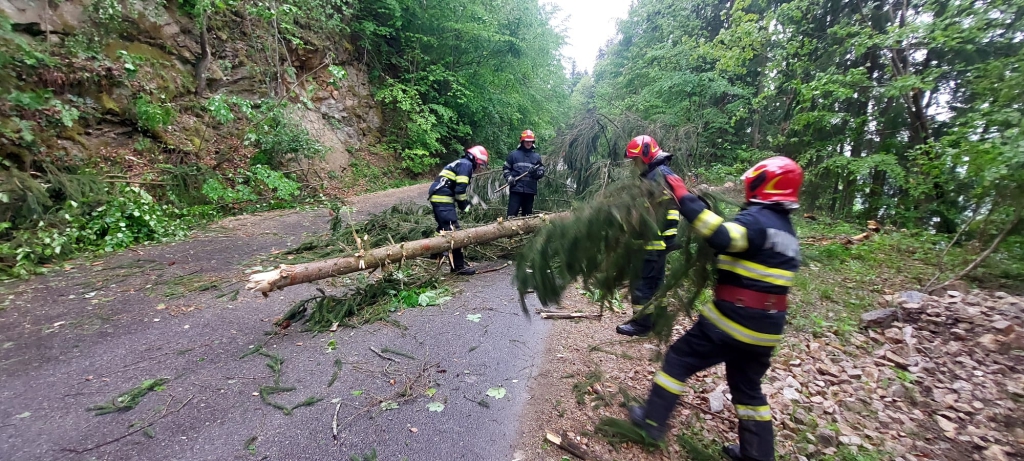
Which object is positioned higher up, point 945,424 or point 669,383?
point 669,383

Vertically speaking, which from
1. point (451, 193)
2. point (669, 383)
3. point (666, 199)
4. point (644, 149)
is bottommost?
point (669, 383)

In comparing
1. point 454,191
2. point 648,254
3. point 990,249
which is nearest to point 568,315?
point 648,254

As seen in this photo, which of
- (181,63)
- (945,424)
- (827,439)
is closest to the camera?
(827,439)

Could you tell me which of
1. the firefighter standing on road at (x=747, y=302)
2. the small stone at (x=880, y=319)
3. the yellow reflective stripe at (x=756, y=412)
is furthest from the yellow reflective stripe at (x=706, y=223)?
the small stone at (x=880, y=319)

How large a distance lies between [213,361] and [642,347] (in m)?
3.80

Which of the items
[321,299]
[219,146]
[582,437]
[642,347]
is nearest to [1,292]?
[321,299]

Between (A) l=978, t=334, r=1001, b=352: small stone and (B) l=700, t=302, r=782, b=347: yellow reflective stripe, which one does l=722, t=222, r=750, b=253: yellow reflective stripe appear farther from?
(A) l=978, t=334, r=1001, b=352: small stone

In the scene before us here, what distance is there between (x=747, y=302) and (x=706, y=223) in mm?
481

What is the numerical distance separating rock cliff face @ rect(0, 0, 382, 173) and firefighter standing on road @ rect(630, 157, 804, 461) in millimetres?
9230

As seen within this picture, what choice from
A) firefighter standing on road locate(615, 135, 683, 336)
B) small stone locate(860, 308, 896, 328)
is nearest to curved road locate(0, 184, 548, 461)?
firefighter standing on road locate(615, 135, 683, 336)

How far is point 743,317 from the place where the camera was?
2047mm

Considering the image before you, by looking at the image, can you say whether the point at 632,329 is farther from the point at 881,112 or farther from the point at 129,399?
the point at 881,112

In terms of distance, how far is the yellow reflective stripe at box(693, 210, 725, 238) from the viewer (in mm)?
1989

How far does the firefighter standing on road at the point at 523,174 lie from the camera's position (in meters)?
6.41
